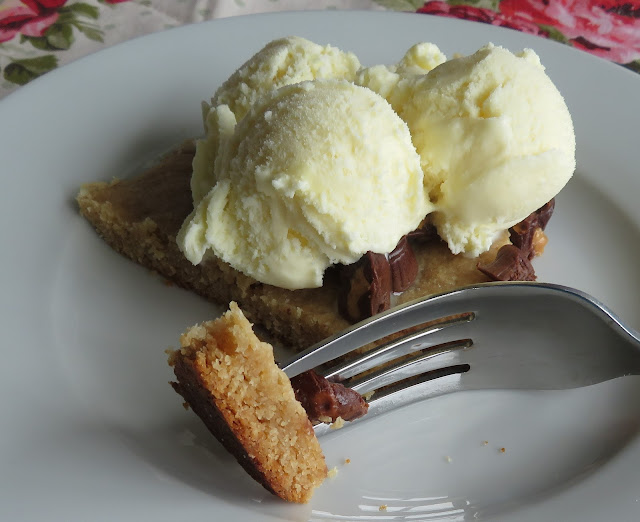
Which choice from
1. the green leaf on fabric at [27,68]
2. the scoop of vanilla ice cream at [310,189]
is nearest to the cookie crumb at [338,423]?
the scoop of vanilla ice cream at [310,189]

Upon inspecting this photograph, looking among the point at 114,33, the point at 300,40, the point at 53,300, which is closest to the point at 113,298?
the point at 53,300

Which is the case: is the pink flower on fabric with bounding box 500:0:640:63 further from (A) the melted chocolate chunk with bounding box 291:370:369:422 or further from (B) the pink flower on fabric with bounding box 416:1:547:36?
(A) the melted chocolate chunk with bounding box 291:370:369:422

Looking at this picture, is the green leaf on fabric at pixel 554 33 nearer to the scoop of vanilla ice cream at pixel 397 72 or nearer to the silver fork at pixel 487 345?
the scoop of vanilla ice cream at pixel 397 72

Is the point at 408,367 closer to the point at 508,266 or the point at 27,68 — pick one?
the point at 508,266

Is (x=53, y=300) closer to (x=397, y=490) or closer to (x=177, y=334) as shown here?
(x=177, y=334)

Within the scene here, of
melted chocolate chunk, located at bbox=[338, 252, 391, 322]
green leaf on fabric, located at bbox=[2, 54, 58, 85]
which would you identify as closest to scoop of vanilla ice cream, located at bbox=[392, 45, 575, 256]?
melted chocolate chunk, located at bbox=[338, 252, 391, 322]
